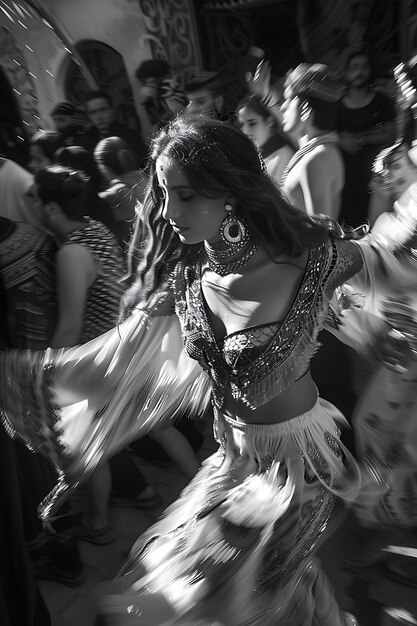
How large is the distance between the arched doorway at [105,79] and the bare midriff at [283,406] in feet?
1.87

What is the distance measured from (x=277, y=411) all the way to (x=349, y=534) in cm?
32

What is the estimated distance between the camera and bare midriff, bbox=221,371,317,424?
0.95 metres

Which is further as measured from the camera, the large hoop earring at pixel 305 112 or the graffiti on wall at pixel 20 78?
the graffiti on wall at pixel 20 78

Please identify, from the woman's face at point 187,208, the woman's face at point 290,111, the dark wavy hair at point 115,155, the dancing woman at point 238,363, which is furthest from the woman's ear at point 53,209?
the woman's face at point 290,111

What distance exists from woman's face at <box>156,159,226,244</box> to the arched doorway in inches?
10.4

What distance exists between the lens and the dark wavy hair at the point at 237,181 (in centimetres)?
85

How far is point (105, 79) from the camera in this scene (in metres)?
1.08

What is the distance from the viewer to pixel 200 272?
0.99 metres

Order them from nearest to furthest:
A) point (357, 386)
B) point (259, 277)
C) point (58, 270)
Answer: point (259, 277) → point (357, 386) → point (58, 270)

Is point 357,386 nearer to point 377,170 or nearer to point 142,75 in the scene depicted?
point 377,170

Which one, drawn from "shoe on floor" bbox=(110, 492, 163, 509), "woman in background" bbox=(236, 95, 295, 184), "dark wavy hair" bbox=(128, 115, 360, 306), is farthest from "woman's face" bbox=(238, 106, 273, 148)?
"shoe on floor" bbox=(110, 492, 163, 509)

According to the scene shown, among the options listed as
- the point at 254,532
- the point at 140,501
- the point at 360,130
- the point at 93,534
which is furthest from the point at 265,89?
the point at 93,534

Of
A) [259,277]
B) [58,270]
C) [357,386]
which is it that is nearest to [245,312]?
[259,277]

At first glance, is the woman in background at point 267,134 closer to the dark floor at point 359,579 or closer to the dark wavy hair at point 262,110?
the dark wavy hair at point 262,110
